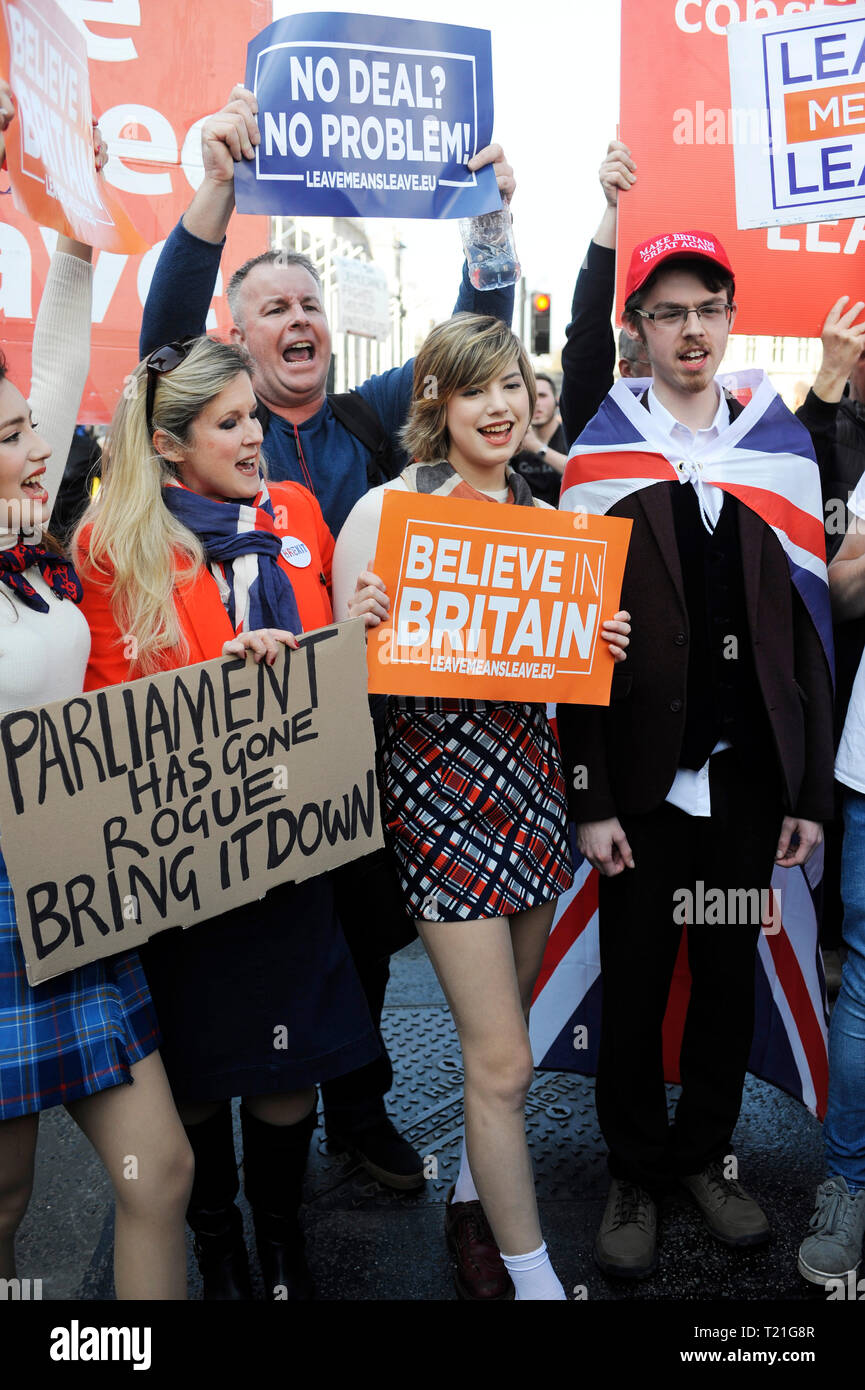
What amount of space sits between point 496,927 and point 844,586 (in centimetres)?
121

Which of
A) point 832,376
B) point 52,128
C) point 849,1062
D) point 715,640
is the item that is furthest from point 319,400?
point 849,1062

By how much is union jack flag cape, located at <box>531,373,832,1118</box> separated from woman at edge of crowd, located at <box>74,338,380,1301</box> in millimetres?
794

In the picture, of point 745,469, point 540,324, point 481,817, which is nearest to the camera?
point 481,817

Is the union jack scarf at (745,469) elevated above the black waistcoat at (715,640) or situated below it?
above

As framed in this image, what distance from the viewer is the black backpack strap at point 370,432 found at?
292 cm

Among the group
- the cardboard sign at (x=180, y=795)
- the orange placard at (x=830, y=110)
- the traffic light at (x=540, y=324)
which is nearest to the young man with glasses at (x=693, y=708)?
the orange placard at (x=830, y=110)

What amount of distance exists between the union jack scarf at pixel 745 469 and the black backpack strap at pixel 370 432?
1.76 feet

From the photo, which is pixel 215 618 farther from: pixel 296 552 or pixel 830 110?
pixel 830 110

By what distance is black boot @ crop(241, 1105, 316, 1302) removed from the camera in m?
2.42

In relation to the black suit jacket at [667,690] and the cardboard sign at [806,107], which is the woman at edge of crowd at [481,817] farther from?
the cardboard sign at [806,107]

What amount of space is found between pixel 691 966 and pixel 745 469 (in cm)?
123

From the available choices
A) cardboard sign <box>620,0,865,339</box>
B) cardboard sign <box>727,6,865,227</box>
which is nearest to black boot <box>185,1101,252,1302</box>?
cardboard sign <box>620,0,865,339</box>

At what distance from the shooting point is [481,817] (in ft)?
7.73
